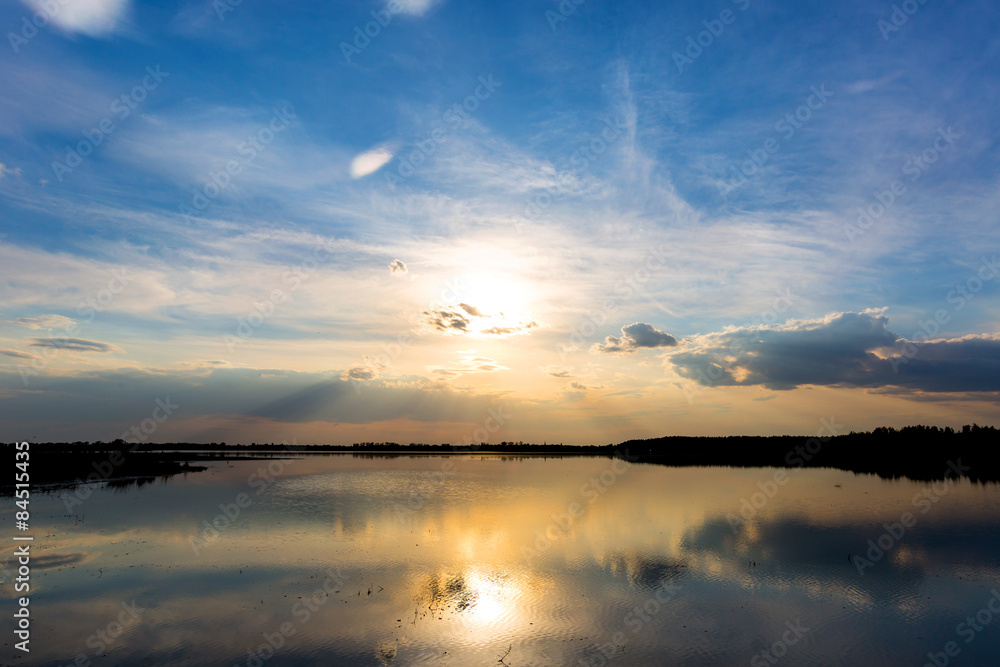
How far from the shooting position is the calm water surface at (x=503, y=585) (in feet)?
43.5

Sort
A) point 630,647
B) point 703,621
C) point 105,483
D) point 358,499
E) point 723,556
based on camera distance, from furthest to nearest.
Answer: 1. point 105,483
2. point 358,499
3. point 723,556
4. point 703,621
5. point 630,647

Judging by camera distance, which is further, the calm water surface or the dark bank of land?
the dark bank of land

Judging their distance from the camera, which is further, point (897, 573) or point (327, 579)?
point (897, 573)

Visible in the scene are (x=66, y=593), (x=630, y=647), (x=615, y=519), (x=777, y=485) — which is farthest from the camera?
(x=777, y=485)

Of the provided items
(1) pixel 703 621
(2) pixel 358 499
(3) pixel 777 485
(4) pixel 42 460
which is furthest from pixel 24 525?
(3) pixel 777 485

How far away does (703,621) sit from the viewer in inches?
601

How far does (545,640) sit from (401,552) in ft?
35.9

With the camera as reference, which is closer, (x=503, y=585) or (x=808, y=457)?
(x=503, y=585)

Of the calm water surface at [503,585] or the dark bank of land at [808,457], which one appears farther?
the dark bank of land at [808,457]

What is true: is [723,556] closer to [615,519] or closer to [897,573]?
[897,573]

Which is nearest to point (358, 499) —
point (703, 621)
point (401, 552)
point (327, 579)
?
point (401, 552)

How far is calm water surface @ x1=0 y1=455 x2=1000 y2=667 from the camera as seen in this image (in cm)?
1327

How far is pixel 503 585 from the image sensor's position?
1842 centimetres

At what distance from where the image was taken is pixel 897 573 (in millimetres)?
20516
